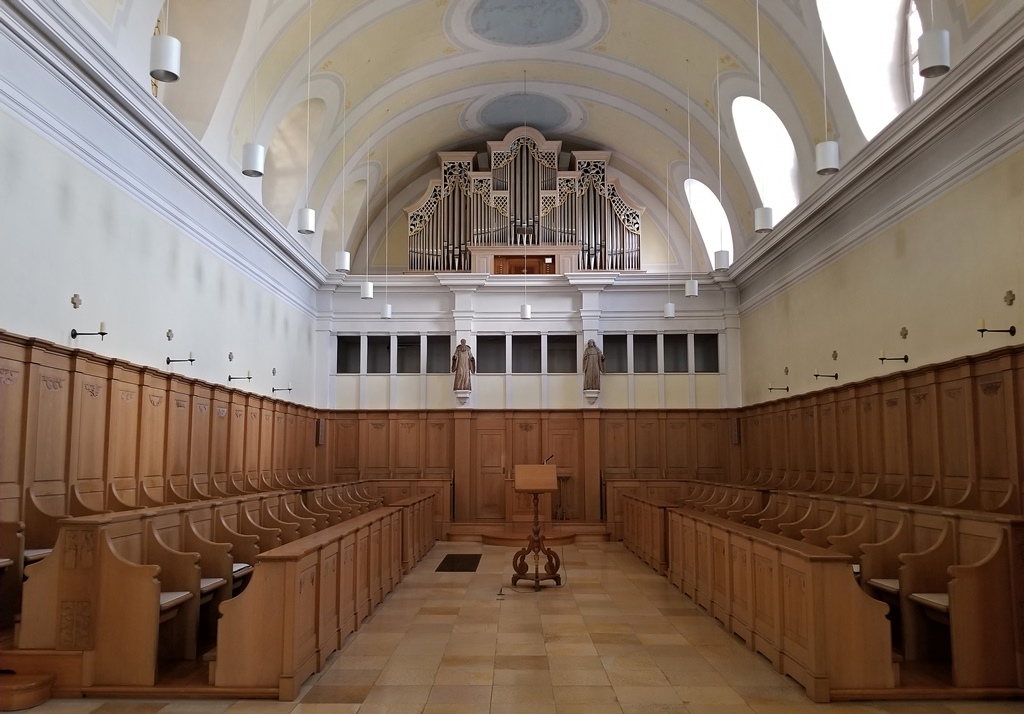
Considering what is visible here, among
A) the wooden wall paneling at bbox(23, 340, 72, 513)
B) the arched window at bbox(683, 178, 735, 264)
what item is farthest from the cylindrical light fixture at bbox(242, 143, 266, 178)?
the arched window at bbox(683, 178, 735, 264)

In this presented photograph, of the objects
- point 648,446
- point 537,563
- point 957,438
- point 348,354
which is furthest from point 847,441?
point 348,354

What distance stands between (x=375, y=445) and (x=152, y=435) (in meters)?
8.72

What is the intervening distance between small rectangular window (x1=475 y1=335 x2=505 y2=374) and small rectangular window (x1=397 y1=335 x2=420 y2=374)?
143cm

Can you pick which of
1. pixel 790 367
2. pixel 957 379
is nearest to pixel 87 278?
pixel 957 379

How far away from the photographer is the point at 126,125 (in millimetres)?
9219

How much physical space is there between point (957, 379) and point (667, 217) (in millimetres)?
11175

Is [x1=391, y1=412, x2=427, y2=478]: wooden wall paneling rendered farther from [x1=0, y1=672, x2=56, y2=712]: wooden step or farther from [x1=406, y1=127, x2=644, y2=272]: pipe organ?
[x1=0, y1=672, x2=56, y2=712]: wooden step

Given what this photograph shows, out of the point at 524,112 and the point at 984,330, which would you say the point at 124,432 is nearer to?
the point at 984,330

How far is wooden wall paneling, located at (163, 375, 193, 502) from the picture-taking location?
10297 mm

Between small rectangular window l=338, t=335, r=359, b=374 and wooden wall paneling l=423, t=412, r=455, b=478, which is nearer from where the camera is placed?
wooden wall paneling l=423, t=412, r=455, b=478

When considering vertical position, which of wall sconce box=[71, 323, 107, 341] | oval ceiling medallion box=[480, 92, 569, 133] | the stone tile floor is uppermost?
oval ceiling medallion box=[480, 92, 569, 133]

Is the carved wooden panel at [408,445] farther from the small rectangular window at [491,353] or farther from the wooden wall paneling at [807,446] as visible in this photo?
the wooden wall paneling at [807,446]

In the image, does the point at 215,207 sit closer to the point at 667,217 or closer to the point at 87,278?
the point at 87,278

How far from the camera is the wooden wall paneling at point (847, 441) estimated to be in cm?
1156
